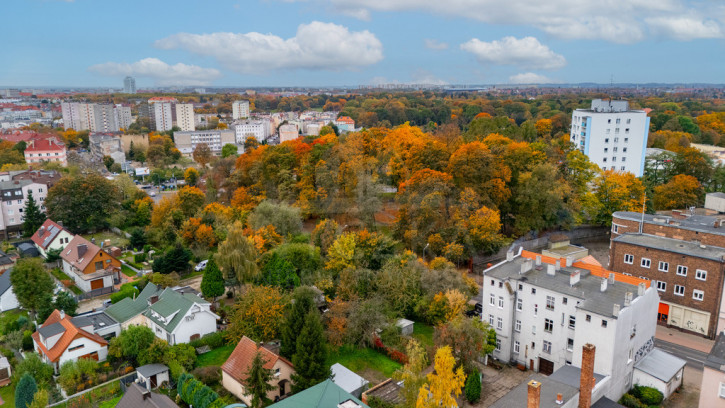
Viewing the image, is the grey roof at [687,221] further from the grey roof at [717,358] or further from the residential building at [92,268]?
the residential building at [92,268]

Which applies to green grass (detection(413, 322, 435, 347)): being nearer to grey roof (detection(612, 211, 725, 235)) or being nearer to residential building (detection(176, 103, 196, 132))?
grey roof (detection(612, 211, 725, 235))

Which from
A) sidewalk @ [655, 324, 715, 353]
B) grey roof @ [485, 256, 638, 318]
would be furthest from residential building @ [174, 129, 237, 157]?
sidewalk @ [655, 324, 715, 353]

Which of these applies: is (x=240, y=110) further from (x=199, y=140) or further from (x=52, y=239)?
(x=52, y=239)

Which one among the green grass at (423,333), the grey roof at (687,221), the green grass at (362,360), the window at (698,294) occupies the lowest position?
the green grass at (362,360)

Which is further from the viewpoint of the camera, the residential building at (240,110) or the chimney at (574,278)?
the residential building at (240,110)

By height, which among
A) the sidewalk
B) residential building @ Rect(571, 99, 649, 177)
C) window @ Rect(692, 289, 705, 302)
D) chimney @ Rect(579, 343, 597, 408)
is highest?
residential building @ Rect(571, 99, 649, 177)

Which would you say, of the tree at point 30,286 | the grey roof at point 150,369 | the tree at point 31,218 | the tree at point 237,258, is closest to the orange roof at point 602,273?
the tree at point 237,258

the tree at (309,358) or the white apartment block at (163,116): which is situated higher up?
the white apartment block at (163,116)
